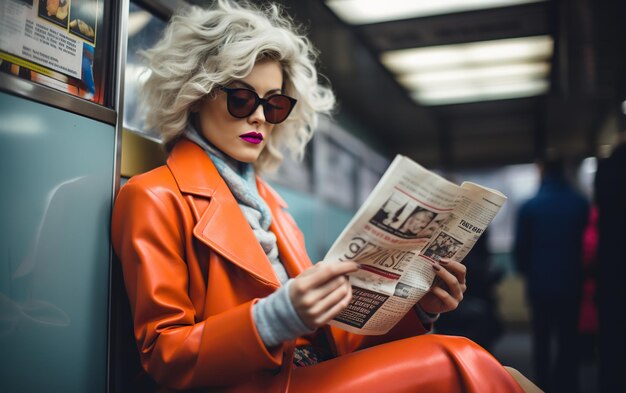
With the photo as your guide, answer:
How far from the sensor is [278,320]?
1084mm

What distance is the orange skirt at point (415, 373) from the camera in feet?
3.99

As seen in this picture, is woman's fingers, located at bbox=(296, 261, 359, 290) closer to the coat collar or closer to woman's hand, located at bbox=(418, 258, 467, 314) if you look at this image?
the coat collar

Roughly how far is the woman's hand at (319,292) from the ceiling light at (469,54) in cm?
497

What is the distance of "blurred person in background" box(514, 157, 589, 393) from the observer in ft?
11.5

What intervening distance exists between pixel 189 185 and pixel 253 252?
0.75ft

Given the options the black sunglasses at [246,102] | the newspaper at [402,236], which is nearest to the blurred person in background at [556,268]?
the newspaper at [402,236]

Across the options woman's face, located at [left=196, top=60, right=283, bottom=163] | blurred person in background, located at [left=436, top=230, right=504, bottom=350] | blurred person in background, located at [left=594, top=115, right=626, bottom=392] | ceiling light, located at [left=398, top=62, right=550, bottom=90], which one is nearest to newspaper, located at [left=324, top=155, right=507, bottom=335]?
woman's face, located at [left=196, top=60, right=283, bottom=163]

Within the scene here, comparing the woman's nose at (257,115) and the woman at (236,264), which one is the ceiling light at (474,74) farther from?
Answer: the woman's nose at (257,115)

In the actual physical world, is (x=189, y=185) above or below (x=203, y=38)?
below

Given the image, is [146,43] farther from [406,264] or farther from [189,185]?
[406,264]

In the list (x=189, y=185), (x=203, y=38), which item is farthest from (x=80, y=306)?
(x=203, y=38)

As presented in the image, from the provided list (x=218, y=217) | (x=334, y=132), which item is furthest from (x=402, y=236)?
(x=334, y=132)

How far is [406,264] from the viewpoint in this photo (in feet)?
4.15

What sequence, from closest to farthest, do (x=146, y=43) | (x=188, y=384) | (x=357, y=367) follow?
(x=188, y=384) < (x=357, y=367) < (x=146, y=43)
